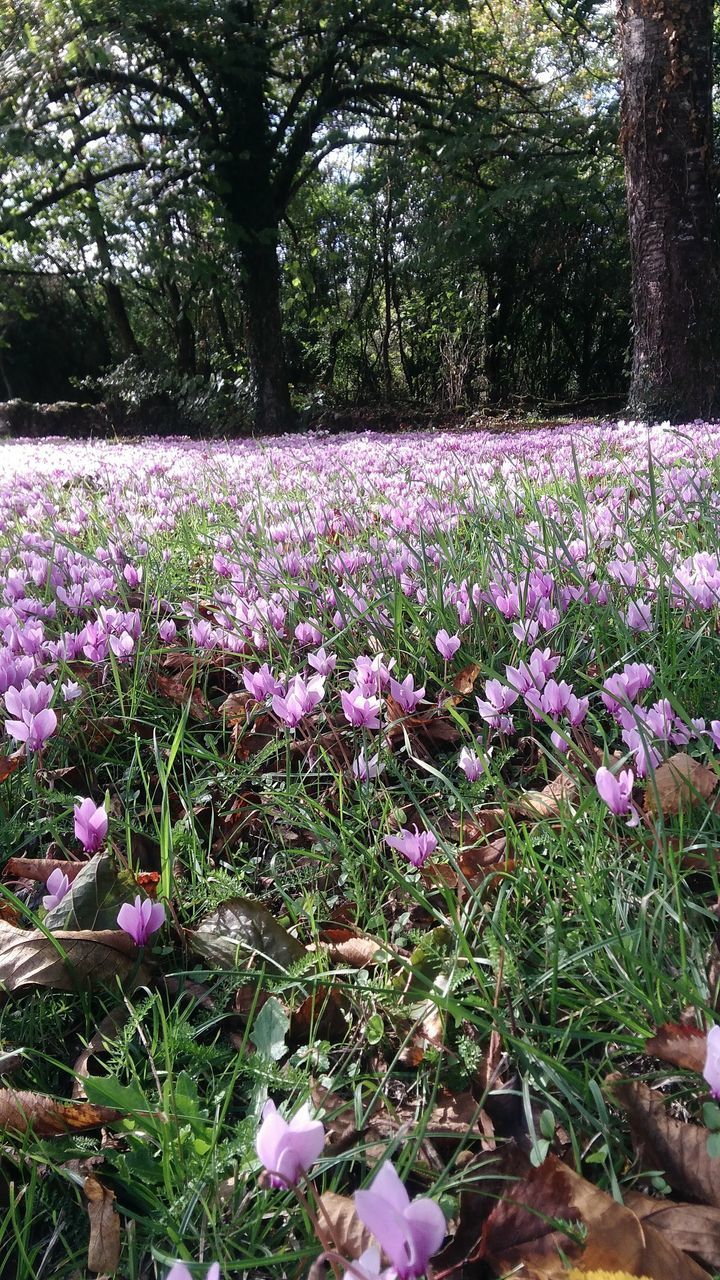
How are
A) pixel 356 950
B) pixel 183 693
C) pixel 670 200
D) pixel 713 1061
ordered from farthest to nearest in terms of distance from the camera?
pixel 670 200 → pixel 183 693 → pixel 356 950 → pixel 713 1061

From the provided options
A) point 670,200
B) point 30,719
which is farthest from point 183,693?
point 670,200

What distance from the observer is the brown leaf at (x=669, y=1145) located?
0.84 metres

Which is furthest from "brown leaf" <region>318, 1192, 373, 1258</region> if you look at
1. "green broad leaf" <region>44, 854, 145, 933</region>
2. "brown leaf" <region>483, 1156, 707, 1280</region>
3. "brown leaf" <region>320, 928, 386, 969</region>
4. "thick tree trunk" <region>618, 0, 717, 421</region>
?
"thick tree trunk" <region>618, 0, 717, 421</region>

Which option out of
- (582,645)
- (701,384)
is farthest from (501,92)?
(582,645)

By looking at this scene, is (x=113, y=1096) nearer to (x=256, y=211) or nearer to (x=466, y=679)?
(x=466, y=679)

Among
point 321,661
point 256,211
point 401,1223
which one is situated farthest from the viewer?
point 256,211

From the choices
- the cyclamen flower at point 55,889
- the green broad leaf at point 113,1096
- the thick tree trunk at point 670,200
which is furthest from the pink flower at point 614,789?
the thick tree trunk at point 670,200

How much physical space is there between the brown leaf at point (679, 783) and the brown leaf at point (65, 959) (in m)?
0.89

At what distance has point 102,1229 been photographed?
2.93 feet

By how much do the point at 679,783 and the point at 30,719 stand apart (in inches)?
49.3

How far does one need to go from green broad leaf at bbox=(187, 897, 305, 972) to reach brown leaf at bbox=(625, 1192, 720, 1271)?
1.91ft

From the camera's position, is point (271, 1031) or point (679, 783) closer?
point (271, 1031)

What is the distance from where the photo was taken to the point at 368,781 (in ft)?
5.24

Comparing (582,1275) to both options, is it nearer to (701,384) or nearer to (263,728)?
(263,728)
